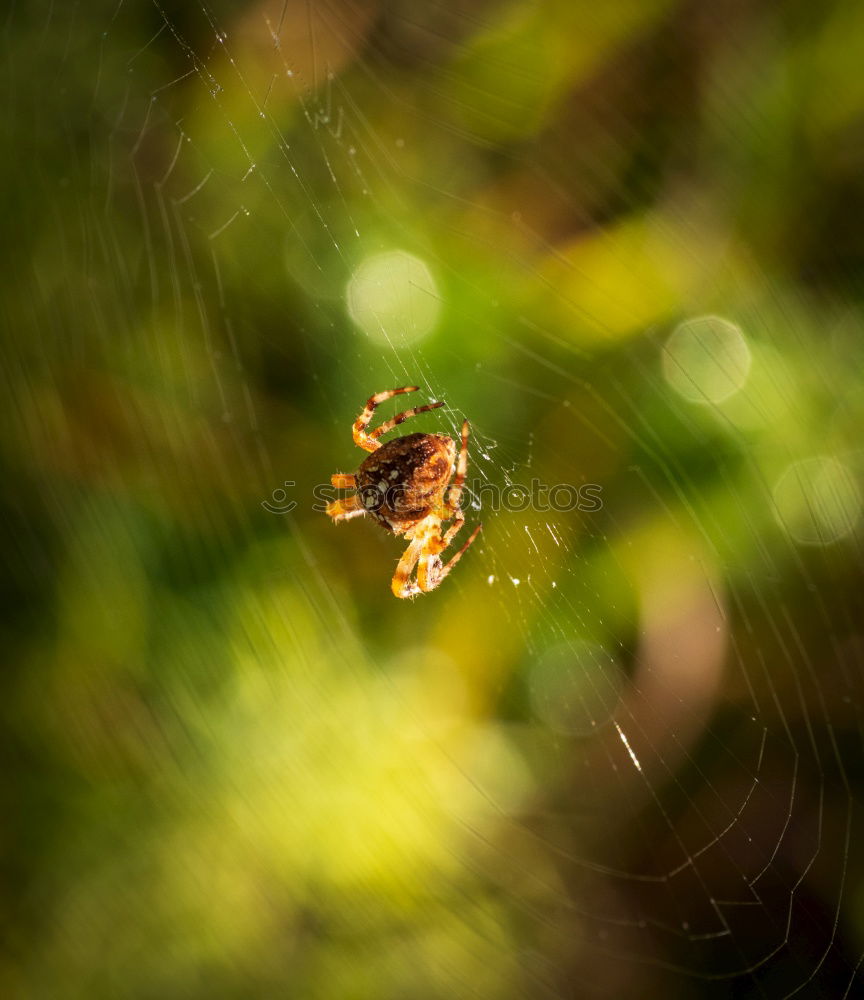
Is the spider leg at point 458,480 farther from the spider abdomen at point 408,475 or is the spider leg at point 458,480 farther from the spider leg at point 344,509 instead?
the spider leg at point 344,509

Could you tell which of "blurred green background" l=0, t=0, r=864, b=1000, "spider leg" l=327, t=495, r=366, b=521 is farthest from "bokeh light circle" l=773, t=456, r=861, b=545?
"spider leg" l=327, t=495, r=366, b=521

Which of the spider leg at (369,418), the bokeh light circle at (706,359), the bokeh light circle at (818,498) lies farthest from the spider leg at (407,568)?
the bokeh light circle at (818,498)

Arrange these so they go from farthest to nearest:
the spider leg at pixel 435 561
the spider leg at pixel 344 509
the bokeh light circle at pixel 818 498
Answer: the spider leg at pixel 344 509 → the spider leg at pixel 435 561 → the bokeh light circle at pixel 818 498

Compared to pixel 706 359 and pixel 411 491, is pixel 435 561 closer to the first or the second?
pixel 411 491

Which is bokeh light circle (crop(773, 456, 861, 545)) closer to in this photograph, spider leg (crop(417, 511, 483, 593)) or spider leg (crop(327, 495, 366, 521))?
spider leg (crop(417, 511, 483, 593))

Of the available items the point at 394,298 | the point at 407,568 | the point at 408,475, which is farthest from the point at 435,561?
the point at 394,298

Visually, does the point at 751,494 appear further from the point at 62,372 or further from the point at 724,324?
the point at 62,372
